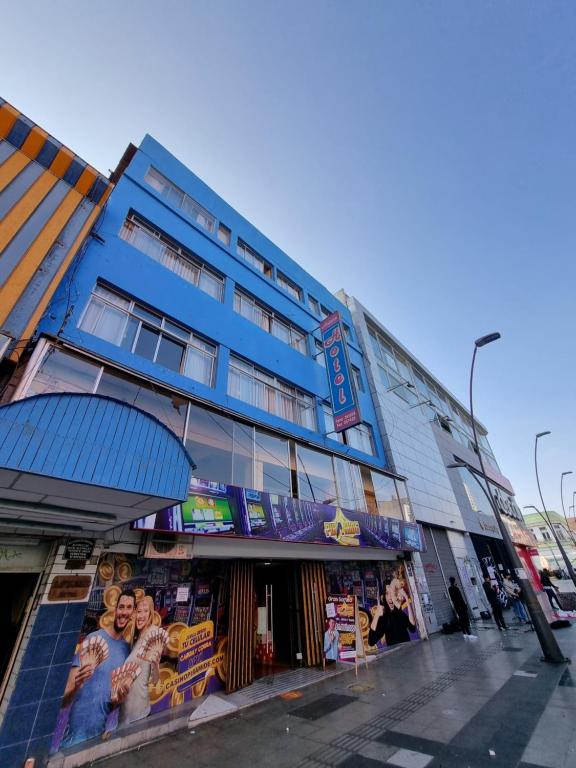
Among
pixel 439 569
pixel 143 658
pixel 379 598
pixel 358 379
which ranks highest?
pixel 358 379

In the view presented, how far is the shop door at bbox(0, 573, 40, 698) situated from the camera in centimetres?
532

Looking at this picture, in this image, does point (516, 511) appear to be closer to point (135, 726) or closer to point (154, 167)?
point (135, 726)

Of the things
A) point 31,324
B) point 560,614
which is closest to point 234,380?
point 31,324

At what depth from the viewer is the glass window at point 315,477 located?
1070cm

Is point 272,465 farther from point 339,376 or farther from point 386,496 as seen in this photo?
point 386,496

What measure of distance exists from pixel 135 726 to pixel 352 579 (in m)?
8.01

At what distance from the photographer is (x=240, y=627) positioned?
8.11m

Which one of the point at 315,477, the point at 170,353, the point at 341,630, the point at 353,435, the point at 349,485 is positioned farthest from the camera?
the point at 353,435

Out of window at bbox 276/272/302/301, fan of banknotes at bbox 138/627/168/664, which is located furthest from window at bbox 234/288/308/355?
fan of banknotes at bbox 138/627/168/664

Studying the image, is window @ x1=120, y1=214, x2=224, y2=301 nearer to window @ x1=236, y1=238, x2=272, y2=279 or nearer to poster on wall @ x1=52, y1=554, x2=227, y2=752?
window @ x1=236, y1=238, x2=272, y2=279

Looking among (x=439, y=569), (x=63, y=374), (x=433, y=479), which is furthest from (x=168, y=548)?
(x=433, y=479)

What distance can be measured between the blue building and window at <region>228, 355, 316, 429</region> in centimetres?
6

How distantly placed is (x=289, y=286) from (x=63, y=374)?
1308cm

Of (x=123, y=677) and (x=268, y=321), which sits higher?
(x=268, y=321)
